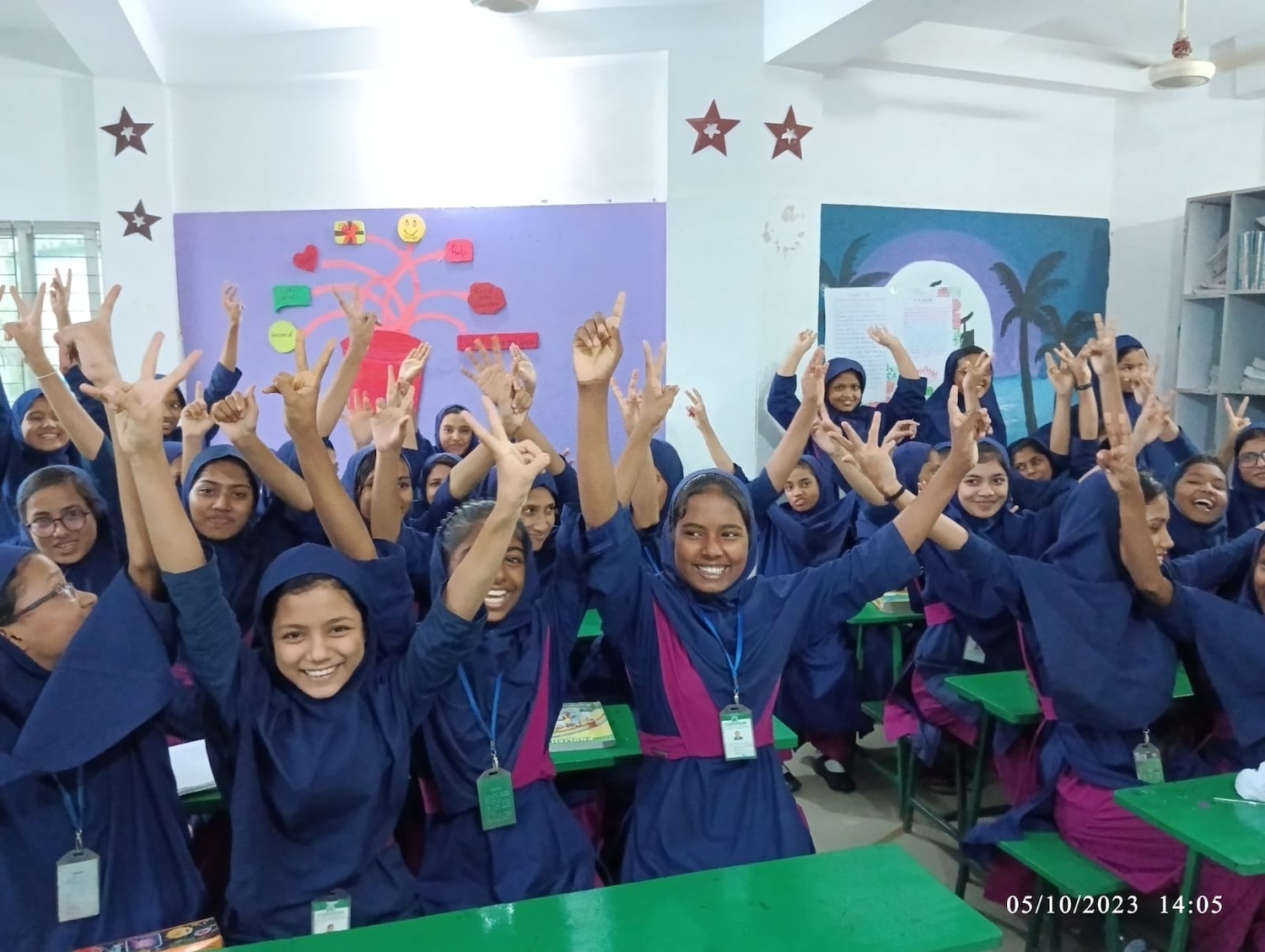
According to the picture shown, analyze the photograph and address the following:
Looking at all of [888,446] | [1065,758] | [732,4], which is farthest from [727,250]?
[1065,758]

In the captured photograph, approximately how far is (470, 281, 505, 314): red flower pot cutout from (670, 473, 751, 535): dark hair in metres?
3.10

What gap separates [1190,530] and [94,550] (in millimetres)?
3414

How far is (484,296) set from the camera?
481 centimetres

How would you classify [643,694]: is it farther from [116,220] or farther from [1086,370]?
[116,220]

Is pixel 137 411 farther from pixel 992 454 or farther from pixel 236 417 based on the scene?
pixel 992 454

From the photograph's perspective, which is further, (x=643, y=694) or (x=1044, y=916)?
(x=1044, y=916)

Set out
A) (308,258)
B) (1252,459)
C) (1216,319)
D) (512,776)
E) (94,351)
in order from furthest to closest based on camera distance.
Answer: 1. (1216,319)
2. (308,258)
3. (1252,459)
4. (94,351)
5. (512,776)

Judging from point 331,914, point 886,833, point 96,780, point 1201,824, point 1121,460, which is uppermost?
point 1121,460

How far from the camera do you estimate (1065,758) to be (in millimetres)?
2283

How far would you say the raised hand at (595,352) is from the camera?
1.81m

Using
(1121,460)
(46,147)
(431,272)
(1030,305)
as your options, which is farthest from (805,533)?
(46,147)

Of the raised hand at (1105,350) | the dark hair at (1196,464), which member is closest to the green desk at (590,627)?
the raised hand at (1105,350)

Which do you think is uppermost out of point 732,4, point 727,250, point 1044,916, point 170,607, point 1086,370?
point 732,4

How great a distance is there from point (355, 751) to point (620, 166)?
3.87 metres
